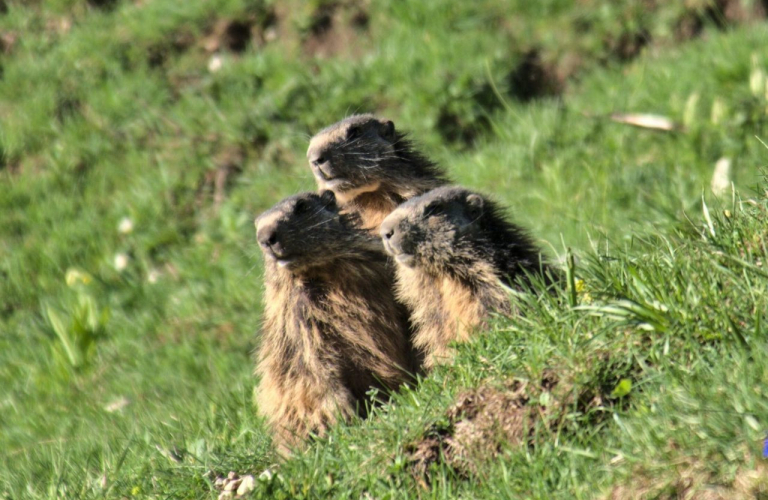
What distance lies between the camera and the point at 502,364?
12.7ft

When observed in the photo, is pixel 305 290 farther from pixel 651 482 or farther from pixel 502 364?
pixel 651 482

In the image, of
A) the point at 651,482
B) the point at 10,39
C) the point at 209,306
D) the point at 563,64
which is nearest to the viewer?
the point at 651,482

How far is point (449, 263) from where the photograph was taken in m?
4.54

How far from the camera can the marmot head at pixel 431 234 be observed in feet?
14.7

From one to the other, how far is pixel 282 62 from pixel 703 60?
12.3ft

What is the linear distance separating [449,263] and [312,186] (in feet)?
8.01

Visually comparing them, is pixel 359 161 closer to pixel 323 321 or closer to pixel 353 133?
pixel 353 133

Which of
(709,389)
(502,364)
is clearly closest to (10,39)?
(502,364)

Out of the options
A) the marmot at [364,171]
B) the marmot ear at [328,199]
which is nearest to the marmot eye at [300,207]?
the marmot ear at [328,199]

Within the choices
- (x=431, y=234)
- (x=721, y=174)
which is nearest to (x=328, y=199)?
(x=431, y=234)

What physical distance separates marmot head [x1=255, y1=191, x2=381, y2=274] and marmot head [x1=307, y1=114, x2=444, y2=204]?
390 millimetres

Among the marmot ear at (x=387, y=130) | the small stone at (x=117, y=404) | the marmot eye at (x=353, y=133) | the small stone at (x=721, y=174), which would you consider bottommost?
the small stone at (x=721, y=174)

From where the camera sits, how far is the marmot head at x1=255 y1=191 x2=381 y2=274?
183 inches

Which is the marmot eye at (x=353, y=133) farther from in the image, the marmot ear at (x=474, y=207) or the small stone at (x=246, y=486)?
the small stone at (x=246, y=486)
